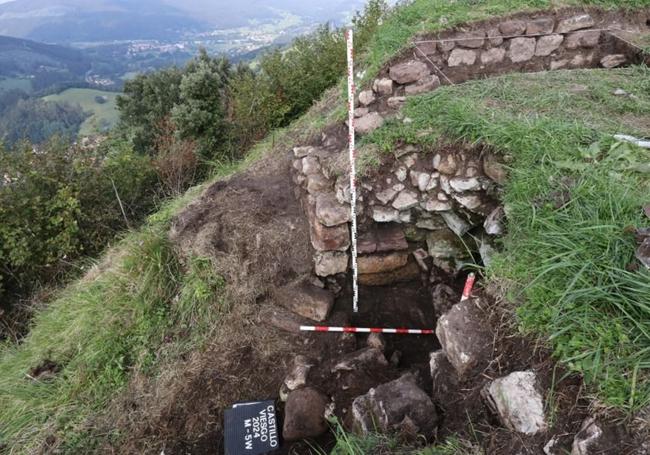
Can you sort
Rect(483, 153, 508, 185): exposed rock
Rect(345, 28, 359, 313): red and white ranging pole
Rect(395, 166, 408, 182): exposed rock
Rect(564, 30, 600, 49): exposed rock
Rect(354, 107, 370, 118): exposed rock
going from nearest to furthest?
Rect(483, 153, 508, 185): exposed rock
Rect(345, 28, 359, 313): red and white ranging pole
Rect(395, 166, 408, 182): exposed rock
Rect(354, 107, 370, 118): exposed rock
Rect(564, 30, 600, 49): exposed rock

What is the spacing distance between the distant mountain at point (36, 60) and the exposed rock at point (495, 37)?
13228 cm

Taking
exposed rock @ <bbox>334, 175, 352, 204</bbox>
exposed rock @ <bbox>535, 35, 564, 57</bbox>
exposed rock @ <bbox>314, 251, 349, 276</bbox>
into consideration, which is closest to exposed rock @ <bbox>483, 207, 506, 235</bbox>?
exposed rock @ <bbox>334, 175, 352, 204</bbox>

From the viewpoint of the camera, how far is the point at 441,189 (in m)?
3.90

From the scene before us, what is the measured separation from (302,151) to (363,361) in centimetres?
288

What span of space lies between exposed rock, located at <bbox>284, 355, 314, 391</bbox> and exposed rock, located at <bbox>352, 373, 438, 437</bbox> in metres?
0.78

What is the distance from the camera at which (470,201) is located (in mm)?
→ 3773

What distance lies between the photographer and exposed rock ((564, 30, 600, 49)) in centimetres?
568

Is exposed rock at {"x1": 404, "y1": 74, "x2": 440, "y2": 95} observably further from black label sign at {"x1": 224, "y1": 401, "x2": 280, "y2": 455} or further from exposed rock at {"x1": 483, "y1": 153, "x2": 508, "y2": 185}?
black label sign at {"x1": 224, "y1": 401, "x2": 280, "y2": 455}

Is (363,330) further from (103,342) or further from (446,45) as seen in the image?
(446,45)

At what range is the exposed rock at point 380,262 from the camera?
4.12m

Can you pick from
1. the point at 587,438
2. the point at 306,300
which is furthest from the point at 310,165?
the point at 587,438

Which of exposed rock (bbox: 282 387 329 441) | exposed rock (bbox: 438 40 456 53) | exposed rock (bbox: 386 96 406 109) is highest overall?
exposed rock (bbox: 438 40 456 53)

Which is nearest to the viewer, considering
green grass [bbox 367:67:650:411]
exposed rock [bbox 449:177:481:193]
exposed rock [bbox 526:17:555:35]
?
green grass [bbox 367:67:650:411]

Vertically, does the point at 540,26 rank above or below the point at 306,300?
above
